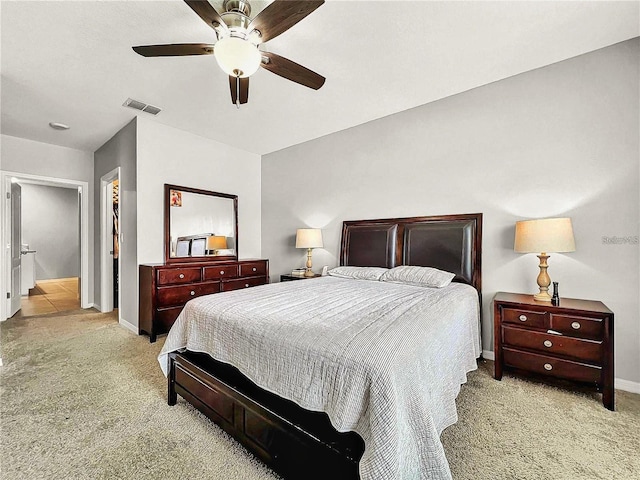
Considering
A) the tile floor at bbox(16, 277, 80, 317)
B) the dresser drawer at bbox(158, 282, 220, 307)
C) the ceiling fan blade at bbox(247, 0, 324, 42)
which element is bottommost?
the tile floor at bbox(16, 277, 80, 317)

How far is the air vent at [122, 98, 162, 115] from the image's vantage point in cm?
317

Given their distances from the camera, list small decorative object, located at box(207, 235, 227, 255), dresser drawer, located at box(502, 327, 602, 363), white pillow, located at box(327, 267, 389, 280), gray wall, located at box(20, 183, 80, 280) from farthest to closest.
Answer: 1. gray wall, located at box(20, 183, 80, 280)
2. small decorative object, located at box(207, 235, 227, 255)
3. white pillow, located at box(327, 267, 389, 280)
4. dresser drawer, located at box(502, 327, 602, 363)

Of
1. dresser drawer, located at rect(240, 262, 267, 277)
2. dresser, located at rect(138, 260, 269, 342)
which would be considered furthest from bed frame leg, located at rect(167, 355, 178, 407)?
dresser drawer, located at rect(240, 262, 267, 277)

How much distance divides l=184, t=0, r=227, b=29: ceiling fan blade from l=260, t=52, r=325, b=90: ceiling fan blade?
0.96 feet

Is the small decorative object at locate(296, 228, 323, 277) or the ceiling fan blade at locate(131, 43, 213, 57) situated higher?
the ceiling fan blade at locate(131, 43, 213, 57)

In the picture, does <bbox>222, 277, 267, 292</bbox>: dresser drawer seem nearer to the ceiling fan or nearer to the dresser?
the dresser

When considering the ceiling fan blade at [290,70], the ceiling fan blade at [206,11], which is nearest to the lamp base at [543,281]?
the ceiling fan blade at [290,70]

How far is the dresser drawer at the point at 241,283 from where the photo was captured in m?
4.01

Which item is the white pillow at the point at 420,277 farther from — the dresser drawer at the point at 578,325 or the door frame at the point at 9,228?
the door frame at the point at 9,228

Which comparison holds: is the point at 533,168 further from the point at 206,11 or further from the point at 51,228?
the point at 51,228

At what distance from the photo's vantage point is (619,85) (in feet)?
7.62

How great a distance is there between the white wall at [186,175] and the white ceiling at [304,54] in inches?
13.2

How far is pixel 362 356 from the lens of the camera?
1129mm

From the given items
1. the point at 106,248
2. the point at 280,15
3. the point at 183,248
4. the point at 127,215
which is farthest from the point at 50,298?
the point at 280,15
